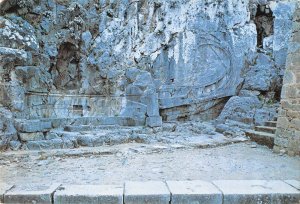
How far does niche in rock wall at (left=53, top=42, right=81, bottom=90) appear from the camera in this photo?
10586 mm

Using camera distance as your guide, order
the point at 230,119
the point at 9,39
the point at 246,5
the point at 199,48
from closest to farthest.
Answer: the point at 9,39, the point at 230,119, the point at 199,48, the point at 246,5

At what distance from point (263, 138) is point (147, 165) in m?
3.44

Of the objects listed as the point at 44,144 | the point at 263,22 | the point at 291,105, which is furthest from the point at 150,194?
the point at 263,22

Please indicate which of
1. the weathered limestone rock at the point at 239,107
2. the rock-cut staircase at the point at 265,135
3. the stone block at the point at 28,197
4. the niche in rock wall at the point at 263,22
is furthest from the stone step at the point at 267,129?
the niche in rock wall at the point at 263,22

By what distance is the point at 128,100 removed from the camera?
9430 millimetres

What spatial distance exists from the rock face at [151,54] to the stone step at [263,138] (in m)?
→ 3.40

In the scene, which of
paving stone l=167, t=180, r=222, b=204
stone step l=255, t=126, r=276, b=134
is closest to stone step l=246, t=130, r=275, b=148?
stone step l=255, t=126, r=276, b=134

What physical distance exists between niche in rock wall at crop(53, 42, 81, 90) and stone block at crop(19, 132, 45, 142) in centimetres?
364

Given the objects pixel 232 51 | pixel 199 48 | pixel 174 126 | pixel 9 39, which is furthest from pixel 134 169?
pixel 232 51

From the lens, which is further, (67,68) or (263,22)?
(263,22)

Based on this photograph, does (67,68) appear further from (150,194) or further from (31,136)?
(150,194)

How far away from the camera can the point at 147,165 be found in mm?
4707

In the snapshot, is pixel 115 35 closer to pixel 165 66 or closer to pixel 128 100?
pixel 165 66

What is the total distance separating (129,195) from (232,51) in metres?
9.95
